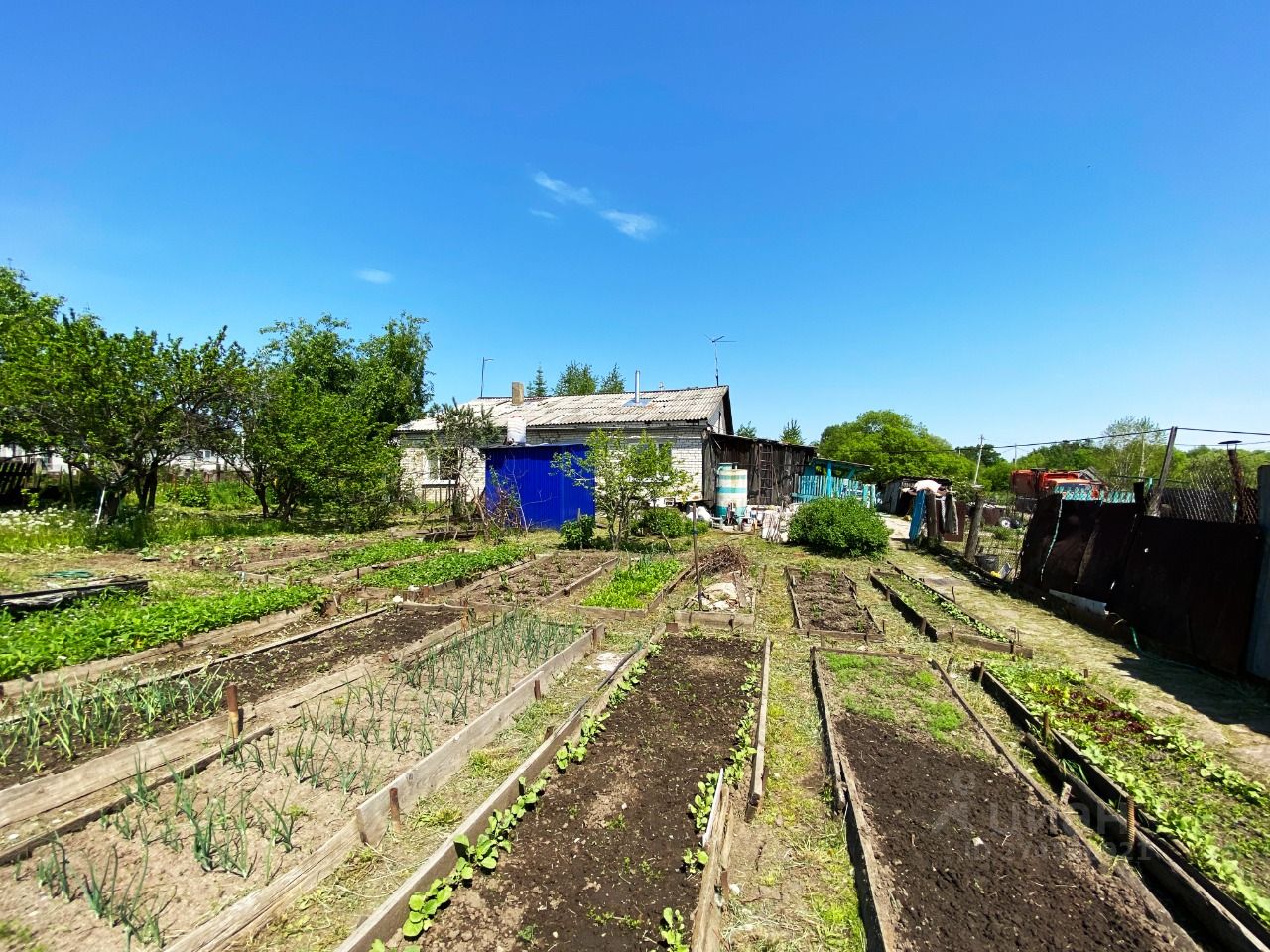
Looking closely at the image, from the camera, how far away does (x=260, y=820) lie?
10.4ft

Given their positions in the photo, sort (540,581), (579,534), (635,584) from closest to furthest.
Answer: (635,584) → (540,581) → (579,534)

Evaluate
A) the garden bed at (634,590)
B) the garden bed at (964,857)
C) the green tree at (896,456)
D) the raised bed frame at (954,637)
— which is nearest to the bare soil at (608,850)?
the garden bed at (964,857)

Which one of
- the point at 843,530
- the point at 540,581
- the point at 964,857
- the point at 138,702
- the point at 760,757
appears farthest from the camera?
the point at 843,530

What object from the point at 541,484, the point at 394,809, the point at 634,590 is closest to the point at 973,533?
the point at 634,590

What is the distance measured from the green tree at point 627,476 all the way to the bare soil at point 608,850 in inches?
300

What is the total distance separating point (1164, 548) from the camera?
7.04m

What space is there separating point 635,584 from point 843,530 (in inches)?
240

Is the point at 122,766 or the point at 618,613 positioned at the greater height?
the point at 618,613

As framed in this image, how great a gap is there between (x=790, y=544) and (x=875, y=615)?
6253 millimetres

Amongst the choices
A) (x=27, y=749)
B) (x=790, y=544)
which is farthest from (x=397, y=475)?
(x=27, y=749)

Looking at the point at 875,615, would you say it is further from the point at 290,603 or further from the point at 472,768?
the point at 290,603

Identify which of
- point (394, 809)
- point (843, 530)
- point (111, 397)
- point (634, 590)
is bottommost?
point (394, 809)

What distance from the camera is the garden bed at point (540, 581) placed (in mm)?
8375

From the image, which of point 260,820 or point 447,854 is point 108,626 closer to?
point 260,820
